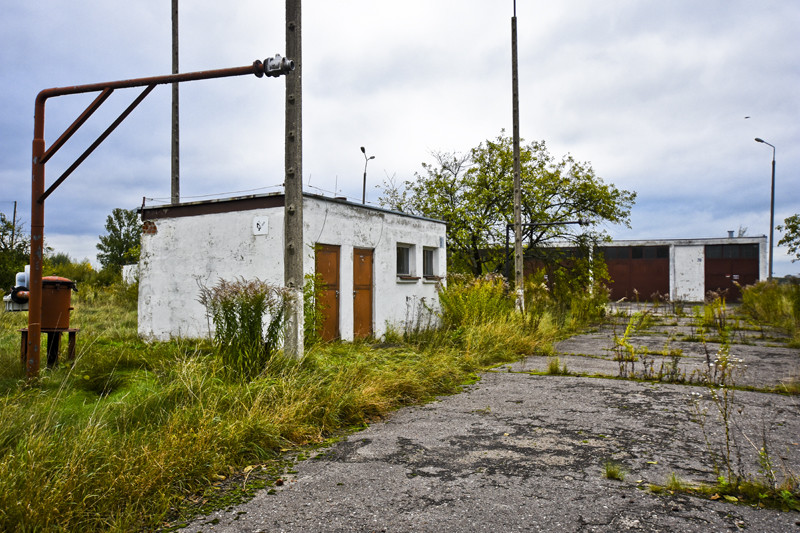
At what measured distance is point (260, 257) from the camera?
11.5m

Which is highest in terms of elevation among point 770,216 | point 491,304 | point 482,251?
point 770,216

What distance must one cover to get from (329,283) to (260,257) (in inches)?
59.3

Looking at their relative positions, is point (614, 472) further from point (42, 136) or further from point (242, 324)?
point (42, 136)

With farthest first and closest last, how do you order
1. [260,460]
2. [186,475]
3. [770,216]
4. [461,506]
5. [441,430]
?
[770,216] < [441,430] < [260,460] < [186,475] < [461,506]

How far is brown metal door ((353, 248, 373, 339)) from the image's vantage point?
12953mm

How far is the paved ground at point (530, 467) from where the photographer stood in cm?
347

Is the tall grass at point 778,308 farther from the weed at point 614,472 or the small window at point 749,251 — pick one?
the small window at point 749,251

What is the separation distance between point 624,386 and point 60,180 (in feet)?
24.7

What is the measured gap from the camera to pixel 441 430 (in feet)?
18.4

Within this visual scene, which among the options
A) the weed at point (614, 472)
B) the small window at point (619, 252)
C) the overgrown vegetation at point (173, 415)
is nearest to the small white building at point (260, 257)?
the overgrown vegetation at point (173, 415)

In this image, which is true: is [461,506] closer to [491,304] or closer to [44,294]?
[44,294]

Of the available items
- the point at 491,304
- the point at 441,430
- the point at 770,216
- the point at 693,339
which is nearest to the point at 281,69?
the point at 441,430

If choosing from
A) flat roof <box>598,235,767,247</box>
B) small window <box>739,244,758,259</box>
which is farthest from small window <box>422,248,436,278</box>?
small window <box>739,244,758,259</box>

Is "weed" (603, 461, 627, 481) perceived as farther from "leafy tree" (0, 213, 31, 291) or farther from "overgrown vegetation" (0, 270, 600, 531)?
"leafy tree" (0, 213, 31, 291)
